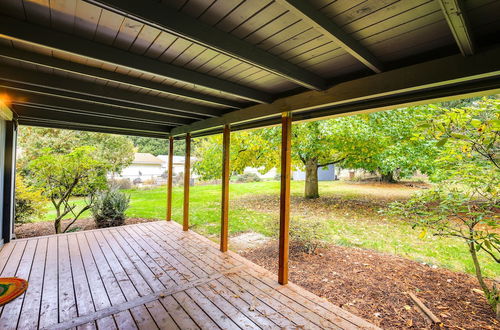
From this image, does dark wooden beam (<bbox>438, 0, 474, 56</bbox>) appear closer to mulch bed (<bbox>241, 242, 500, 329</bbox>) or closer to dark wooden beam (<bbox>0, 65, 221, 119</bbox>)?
mulch bed (<bbox>241, 242, 500, 329</bbox>)

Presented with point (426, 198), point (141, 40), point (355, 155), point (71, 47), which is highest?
point (141, 40)

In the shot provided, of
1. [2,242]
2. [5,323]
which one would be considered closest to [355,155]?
[5,323]

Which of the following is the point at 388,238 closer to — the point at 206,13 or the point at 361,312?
the point at 361,312

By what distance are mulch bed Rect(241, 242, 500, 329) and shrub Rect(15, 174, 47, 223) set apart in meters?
4.95

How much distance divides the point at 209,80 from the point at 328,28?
1.35 metres

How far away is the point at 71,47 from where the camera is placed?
1.64 metres

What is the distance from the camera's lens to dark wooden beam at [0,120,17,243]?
407 centimetres

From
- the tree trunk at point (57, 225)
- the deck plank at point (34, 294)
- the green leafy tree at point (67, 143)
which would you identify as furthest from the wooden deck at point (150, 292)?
the green leafy tree at point (67, 143)

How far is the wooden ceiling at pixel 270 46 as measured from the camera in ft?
4.34

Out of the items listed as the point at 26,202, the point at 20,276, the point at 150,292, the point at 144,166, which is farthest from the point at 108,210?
the point at 144,166

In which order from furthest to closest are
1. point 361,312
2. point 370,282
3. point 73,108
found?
point 73,108 < point 370,282 < point 361,312

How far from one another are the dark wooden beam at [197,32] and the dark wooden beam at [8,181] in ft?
15.1

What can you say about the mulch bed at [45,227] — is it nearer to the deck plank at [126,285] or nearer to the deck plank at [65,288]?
the deck plank at [126,285]

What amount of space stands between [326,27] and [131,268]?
3.62 m
